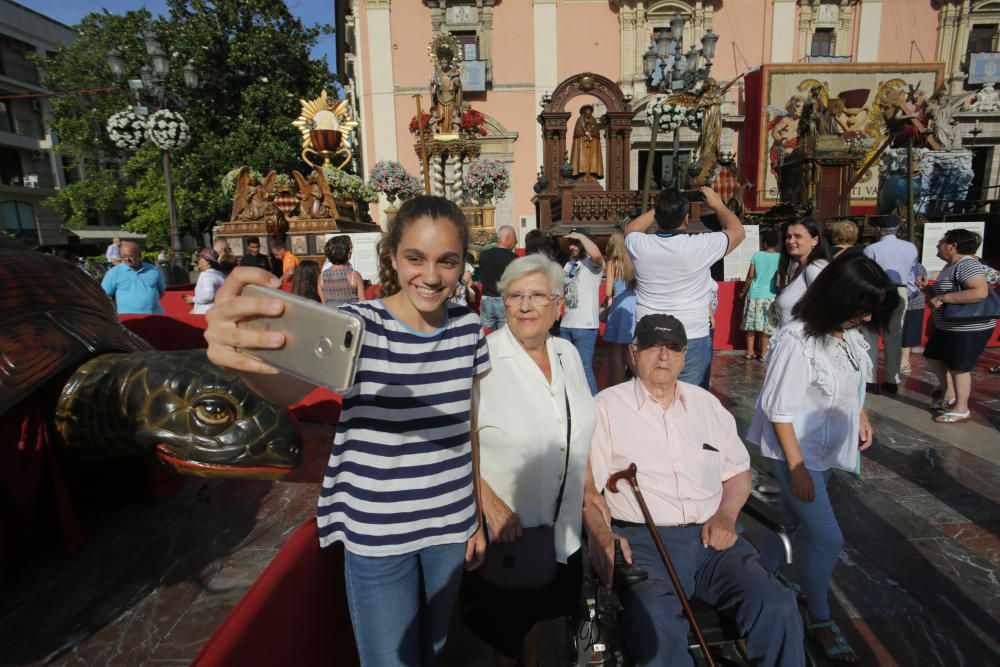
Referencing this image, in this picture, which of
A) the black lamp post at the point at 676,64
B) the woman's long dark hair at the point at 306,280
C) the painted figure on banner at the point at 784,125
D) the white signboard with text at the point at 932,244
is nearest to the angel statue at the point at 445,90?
the black lamp post at the point at 676,64

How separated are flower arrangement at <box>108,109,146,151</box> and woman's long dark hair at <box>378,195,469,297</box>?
937 centimetres

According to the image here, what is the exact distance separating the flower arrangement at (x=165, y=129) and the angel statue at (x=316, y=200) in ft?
8.33

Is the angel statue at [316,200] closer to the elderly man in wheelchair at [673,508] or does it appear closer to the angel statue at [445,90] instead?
the angel statue at [445,90]

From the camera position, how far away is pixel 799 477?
87.7 inches

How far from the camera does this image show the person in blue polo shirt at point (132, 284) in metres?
5.58

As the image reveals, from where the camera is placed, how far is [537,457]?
6.27 ft

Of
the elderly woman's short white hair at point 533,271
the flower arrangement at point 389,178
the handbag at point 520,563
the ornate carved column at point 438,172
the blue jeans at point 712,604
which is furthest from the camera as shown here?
the flower arrangement at point 389,178

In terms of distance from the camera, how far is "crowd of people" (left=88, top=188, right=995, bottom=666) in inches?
58.5

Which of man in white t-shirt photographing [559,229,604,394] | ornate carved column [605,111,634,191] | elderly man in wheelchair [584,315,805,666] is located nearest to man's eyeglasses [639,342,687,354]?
elderly man in wheelchair [584,315,805,666]

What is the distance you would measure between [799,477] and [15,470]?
11.4 ft

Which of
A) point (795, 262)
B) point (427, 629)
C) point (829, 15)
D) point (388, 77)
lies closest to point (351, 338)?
point (427, 629)

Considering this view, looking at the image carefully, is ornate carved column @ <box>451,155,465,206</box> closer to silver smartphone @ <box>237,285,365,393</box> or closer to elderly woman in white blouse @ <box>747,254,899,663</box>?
elderly woman in white blouse @ <box>747,254,899,663</box>

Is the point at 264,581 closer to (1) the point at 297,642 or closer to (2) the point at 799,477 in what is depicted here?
(1) the point at 297,642

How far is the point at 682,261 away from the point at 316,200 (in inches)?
378
